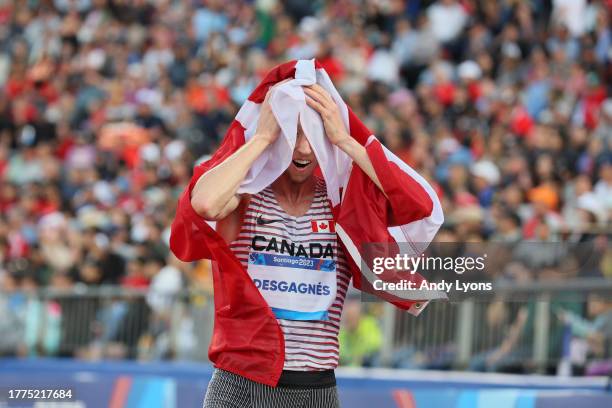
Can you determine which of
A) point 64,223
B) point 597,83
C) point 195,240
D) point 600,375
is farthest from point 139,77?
point 195,240

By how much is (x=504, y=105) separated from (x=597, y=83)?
3.33 ft

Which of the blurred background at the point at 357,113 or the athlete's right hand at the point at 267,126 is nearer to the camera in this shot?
the athlete's right hand at the point at 267,126

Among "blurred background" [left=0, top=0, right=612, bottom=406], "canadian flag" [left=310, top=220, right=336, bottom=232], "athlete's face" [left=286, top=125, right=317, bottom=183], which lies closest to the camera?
"athlete's face" [left=286, top=125, right=317, bottom=183]

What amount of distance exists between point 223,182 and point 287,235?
35 cm

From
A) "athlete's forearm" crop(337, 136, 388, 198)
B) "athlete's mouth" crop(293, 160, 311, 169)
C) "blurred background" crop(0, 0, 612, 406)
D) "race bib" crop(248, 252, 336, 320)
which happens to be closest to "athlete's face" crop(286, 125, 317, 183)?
"athlete's mouth" crop(293, 160, 311, 169)

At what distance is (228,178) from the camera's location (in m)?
4.78

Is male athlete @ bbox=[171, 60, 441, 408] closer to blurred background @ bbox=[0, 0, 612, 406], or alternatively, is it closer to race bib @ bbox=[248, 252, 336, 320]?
race bib @ bbox=[248, 252, 336, 320]

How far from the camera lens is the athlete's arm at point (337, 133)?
485cm

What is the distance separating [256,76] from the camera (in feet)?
56.0

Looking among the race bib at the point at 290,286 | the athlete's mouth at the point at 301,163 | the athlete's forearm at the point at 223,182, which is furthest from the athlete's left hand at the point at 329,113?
the race bib at the point at 290,286

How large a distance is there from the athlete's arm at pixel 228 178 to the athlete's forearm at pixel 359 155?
0.84ft

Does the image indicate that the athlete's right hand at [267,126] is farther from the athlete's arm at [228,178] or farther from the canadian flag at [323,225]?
the canadian flag at [323,225]

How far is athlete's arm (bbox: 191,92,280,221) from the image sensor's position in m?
4.77

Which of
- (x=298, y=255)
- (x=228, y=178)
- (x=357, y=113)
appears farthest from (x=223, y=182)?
(x=357, y=113)
